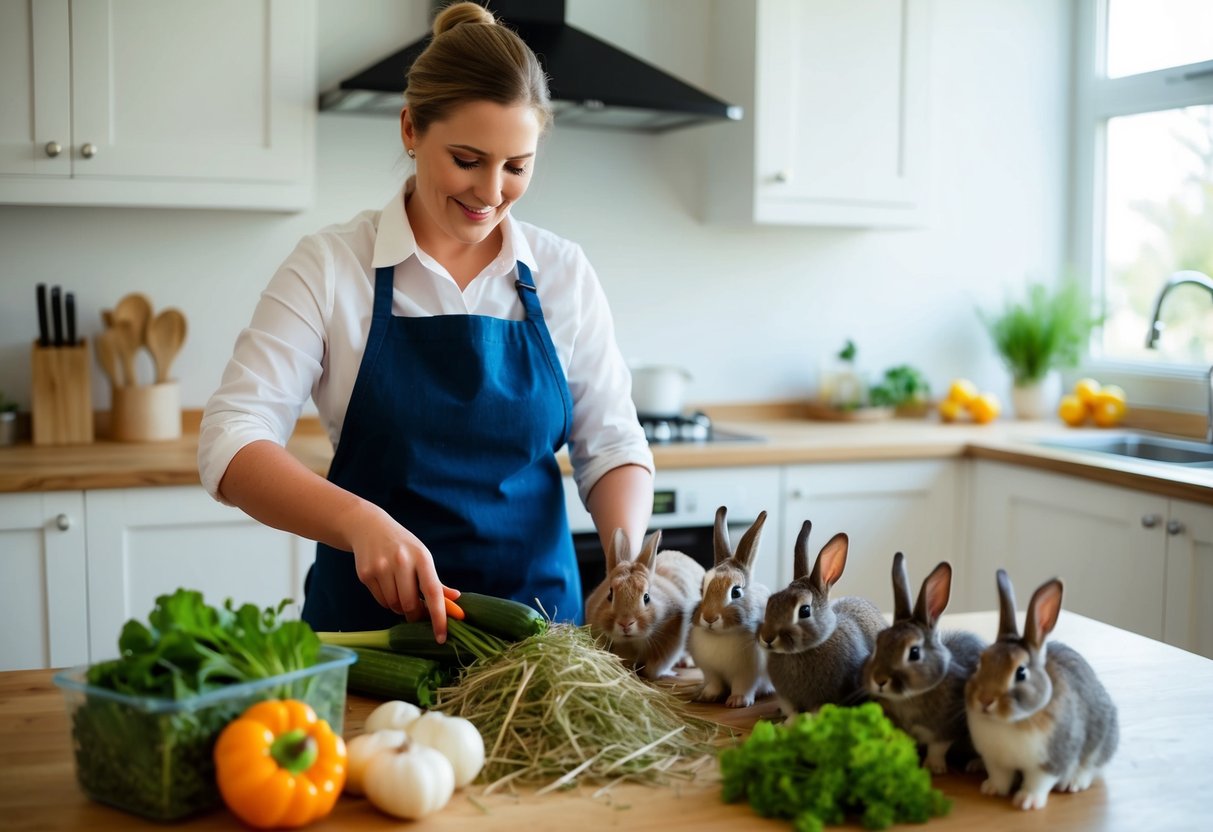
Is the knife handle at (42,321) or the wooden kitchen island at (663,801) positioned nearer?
the wooden kitchen island at (663,801)

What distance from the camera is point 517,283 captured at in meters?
1.91

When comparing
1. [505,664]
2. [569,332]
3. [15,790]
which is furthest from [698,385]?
[15,790]

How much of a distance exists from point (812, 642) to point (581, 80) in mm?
2068

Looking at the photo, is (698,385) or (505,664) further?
(698,385)

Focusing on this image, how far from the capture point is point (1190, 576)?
9.13 ft

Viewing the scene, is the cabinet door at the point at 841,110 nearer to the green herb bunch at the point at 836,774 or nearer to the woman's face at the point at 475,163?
the woman's face at the point at 475,163

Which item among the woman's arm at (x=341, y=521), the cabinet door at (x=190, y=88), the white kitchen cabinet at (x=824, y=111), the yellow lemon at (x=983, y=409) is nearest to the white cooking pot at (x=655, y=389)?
the white kitchen cabinet at (x=824, y=111)

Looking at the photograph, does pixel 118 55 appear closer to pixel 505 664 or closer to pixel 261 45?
pixel 261 45

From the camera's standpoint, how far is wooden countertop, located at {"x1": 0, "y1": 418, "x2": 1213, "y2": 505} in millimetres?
2650

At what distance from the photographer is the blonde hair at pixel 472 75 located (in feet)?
5.33

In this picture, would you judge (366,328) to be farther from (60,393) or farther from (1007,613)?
(60,393)

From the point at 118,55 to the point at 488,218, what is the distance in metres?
1.57

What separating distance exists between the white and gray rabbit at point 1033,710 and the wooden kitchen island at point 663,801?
27 millimetres

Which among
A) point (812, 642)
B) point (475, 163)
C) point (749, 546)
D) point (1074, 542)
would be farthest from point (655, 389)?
point (812, 642)
